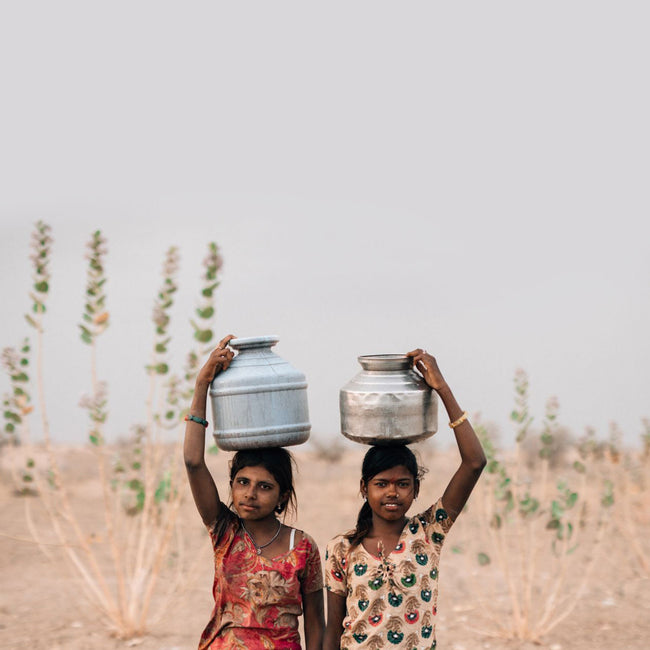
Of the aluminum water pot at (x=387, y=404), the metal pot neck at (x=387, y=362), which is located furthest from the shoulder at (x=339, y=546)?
the metal pot neck at (x=387, y=362)

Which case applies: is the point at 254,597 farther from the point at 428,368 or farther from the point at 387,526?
the point at 428,368

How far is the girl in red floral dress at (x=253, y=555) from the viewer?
2514mm

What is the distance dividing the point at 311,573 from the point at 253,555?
0.20m

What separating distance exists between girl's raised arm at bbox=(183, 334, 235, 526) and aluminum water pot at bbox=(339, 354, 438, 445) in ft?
1.35

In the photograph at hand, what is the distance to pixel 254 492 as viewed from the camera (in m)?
2.54

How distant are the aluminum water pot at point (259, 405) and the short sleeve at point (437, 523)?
50cm

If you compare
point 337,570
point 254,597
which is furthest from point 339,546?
point 254,597

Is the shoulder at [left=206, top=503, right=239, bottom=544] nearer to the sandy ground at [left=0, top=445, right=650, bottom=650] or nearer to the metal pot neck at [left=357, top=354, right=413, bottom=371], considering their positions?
the metal pot neck at [left=357, top=354, right=413, bottom=371]

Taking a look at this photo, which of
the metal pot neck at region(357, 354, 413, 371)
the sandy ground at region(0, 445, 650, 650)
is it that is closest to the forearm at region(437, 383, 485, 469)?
the metal pot neck at region(357, 354, 413, 371)

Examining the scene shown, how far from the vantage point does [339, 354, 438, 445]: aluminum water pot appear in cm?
240

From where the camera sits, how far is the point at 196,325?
522cm

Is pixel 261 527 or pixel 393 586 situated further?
pixel 261 527

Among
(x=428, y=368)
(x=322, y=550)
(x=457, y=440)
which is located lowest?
(x=322, y=550)

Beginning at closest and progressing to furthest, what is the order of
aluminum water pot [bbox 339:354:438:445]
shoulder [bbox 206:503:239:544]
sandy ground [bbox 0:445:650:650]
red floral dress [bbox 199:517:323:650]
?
aluminum water pot [bbox 339:354:438:445] < red floral dress [bbox 199:517:323:650] < shoulder [bbox 206:503:239:544] < sandy ground [bbox 0:445:650:650]
